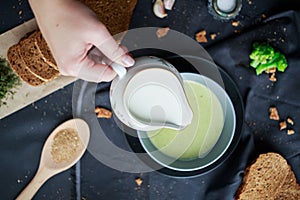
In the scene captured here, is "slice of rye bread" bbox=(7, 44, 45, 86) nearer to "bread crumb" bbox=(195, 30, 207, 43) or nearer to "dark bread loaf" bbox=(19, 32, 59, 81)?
"dark bread loaf" bbox=(19, 32, 59, 81)

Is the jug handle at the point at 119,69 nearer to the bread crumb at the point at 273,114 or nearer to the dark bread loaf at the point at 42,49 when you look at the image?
the dark bread loaf at the point at 42,49

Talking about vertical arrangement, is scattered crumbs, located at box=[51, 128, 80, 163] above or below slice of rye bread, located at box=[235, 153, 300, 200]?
above

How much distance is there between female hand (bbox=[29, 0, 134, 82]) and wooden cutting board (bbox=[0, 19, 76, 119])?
17 cm

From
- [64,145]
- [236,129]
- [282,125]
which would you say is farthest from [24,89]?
[282,125]

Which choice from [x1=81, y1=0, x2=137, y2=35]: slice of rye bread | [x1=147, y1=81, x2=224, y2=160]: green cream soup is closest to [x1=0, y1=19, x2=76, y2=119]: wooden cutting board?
[x1=81, y1=0, x2=137, y2=35]: slice of rye bread

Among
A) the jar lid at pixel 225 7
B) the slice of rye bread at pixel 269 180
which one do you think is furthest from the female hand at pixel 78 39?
the slice of rye bread at pixel 269 180

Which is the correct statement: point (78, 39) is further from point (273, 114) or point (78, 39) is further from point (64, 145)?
point (273, 114)

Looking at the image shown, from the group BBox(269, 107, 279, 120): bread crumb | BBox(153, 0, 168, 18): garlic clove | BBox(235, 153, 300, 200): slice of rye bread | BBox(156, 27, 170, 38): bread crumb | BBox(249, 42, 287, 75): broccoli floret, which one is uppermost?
BBox(153, 0, 168, 18): garlic clove

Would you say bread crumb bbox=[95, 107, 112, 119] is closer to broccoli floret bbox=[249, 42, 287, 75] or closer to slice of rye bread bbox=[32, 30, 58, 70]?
slice of rye bread bbox=[32, 30, 58, 70]

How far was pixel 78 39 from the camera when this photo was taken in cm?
111

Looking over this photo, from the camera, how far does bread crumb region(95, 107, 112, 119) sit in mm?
1347

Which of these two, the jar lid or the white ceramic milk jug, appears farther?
the jar lid

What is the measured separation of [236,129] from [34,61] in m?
0.51

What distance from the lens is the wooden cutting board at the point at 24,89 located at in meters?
1.32
